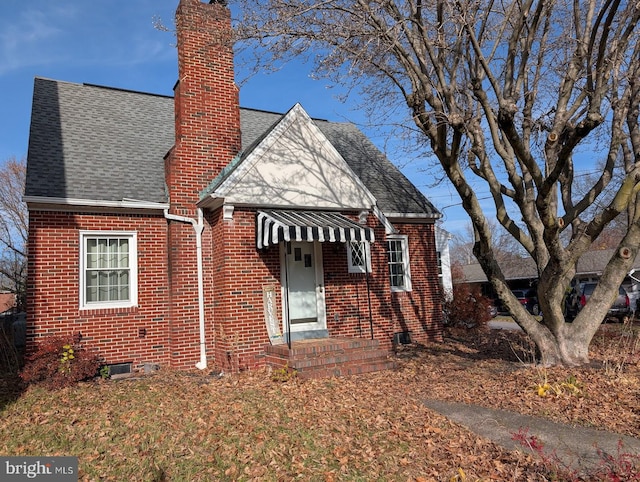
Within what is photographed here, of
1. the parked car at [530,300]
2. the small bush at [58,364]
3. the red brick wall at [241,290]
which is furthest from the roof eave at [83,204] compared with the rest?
the parked car at [530,300]

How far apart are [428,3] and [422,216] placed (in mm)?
6223

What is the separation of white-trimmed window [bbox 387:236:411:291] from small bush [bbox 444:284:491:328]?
3389 millimetres

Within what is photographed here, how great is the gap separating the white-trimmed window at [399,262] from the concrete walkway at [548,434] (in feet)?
22.3

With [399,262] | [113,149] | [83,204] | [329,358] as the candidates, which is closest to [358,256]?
[399,262]

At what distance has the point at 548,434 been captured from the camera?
5.57 metres

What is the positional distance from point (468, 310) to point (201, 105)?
10.7 m

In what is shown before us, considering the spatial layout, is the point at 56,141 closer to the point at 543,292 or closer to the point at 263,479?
the point at 263,479

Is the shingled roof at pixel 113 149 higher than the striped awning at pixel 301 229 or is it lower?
higher

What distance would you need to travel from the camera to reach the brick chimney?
10.6m

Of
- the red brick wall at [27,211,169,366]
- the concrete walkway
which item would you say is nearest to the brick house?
the red brick wall at [27,211,169,366]

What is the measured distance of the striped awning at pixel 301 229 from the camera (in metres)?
9.16

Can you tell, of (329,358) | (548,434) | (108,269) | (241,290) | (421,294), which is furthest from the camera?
(421,294)

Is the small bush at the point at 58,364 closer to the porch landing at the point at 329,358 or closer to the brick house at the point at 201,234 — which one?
the brick house at the point at 201,234

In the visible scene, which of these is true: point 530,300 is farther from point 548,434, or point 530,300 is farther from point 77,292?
point 77,292
